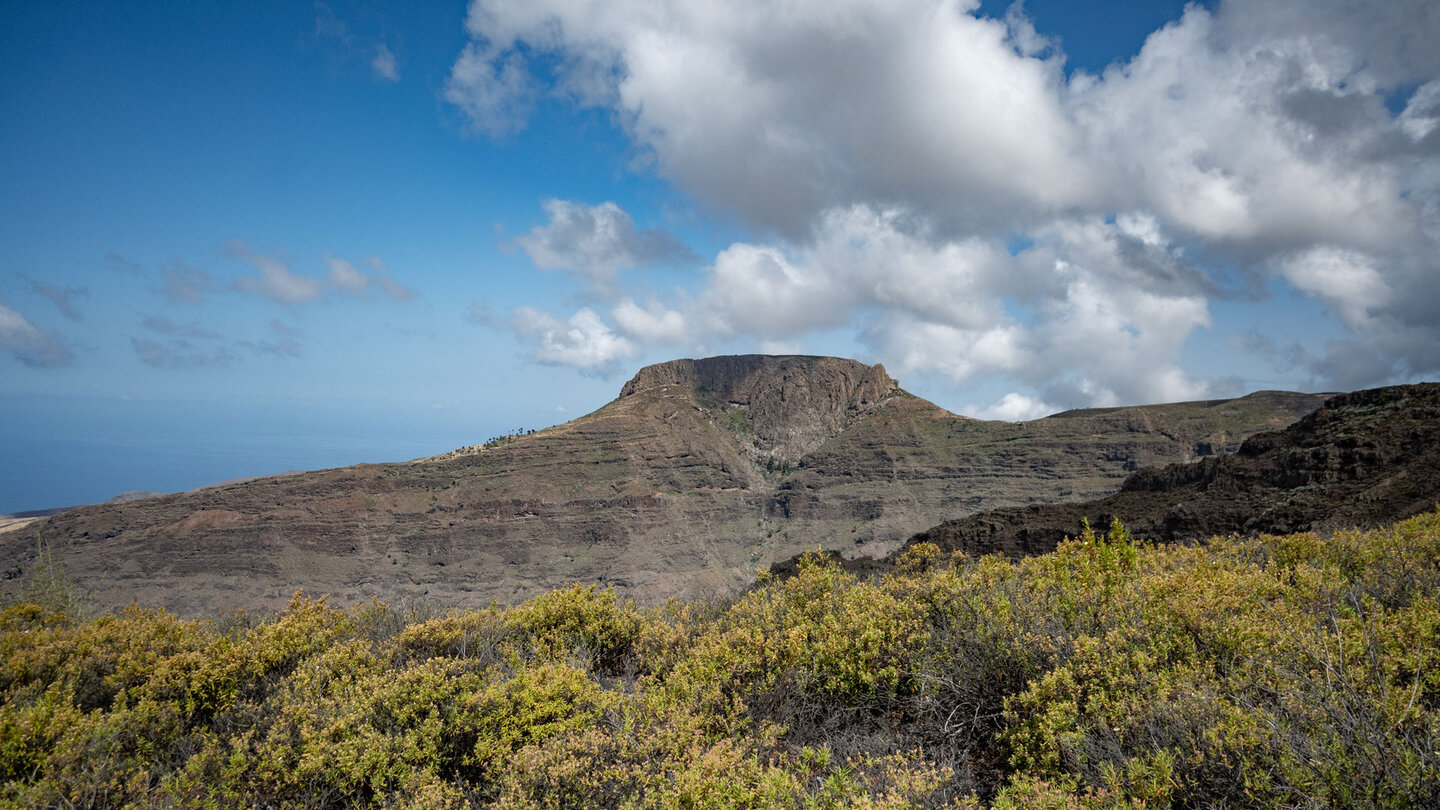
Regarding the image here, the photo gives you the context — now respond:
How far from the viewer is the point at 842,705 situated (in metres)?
9.20

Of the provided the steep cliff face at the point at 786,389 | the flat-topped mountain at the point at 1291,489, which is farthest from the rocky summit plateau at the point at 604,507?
the flat-topped mountain at the point at 1291,489

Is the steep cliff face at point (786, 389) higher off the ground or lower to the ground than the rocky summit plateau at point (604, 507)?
higher

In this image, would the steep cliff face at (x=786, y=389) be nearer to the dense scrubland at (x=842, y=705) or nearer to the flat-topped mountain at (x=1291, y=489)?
the flat-topped mountain at (x=1291, y=489)

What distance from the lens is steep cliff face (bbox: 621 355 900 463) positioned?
13625 centimetres

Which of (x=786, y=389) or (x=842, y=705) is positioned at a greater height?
(x=786, y=389)

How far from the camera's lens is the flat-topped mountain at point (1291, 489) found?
25516mm

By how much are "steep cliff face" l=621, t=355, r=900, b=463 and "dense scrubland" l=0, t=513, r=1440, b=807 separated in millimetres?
121646

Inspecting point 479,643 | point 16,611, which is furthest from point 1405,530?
point 16,611

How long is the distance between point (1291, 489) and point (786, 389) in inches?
4371

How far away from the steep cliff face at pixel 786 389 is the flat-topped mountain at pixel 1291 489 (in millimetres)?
91598

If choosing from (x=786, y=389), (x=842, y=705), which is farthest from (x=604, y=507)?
(x=842, y=705)

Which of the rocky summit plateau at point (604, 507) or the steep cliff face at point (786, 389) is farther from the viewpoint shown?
the steep cliff face at point (786, 389)

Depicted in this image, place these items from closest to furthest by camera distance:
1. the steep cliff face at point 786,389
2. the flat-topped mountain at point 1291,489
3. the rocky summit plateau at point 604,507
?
the flat-topped mountain at point 1291,489
the rocky summit plateau at point 604,507
the steep cliff face at point 786,389

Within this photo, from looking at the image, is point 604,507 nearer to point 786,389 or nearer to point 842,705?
point 786,389
